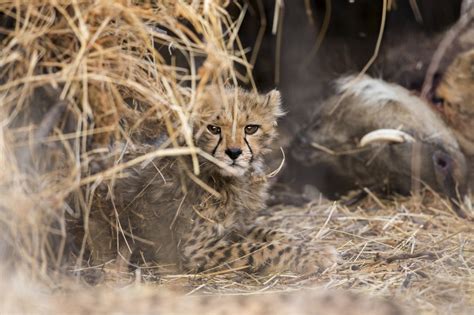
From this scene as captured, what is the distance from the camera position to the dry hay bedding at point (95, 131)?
3184mm

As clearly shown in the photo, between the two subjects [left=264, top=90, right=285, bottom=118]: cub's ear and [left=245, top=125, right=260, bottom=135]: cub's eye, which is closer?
[left=245, top=125, right=260, bottom=135]: cub's eye

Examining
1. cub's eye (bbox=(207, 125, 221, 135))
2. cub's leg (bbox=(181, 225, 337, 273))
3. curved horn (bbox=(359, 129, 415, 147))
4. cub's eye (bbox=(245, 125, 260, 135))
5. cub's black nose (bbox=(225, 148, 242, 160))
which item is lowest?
cub's leg (bbox=(181, 225, 337, 273))

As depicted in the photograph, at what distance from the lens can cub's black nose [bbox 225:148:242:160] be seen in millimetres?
3807

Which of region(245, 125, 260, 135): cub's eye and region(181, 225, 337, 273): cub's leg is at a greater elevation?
region(245, 125, 260, 135): cub's eye

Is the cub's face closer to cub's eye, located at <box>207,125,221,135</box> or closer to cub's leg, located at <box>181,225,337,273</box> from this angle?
cub's eye, located at <box>207,125,221,135</box>

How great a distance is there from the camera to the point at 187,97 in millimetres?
3844

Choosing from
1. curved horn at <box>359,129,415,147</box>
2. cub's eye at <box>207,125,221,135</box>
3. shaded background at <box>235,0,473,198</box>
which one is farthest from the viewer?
shaded background at <box>235,0,473,198</box>

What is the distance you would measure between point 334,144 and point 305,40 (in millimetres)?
879

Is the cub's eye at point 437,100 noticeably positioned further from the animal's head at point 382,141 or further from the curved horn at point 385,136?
the curved horn at point 385,136

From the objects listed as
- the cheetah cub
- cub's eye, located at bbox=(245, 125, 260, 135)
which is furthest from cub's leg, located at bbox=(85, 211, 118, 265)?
cub's eye, located at bbox=(245, 125, 260, 135)

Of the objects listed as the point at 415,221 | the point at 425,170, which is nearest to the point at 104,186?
the point at 415,221

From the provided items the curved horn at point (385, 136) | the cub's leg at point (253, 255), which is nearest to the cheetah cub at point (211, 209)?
the cub's leg at point (253, 255)

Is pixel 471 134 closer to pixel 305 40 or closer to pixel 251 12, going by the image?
pixel 305 40

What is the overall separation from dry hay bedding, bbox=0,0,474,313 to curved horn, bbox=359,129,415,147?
1.18 meters
